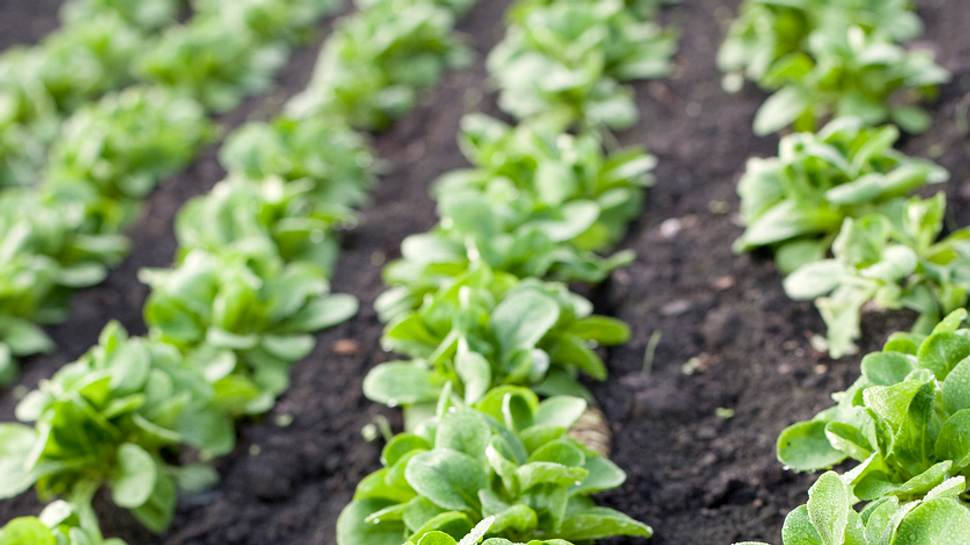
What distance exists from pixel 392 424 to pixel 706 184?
163 centimetres

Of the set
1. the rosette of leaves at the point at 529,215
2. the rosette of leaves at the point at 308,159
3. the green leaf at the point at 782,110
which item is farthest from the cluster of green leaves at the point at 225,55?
the green leaf at the point at 782,110

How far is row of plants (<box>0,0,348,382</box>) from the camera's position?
14.3 feet

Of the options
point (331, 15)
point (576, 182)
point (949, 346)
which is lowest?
point (331, 15)

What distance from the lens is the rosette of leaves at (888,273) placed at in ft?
9.22

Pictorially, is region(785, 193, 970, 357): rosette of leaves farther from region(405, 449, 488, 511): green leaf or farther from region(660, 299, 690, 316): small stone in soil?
region(405, 449, 488, 511): green leaf

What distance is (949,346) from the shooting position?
231cm

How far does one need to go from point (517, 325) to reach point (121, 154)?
3.01 meters

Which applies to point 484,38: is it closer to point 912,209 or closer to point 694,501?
point 912,209

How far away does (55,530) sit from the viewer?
2.64 meters

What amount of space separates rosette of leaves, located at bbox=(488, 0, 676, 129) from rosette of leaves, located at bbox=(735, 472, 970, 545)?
266 centimetres

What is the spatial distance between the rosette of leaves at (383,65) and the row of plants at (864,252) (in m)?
1.61

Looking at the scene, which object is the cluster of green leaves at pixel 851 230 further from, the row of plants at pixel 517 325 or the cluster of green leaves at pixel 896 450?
the row of plants at pixel 517 325

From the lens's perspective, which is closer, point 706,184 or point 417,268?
point 417,268

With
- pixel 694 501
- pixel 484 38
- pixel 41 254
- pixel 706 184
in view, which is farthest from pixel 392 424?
pixel 484 38
